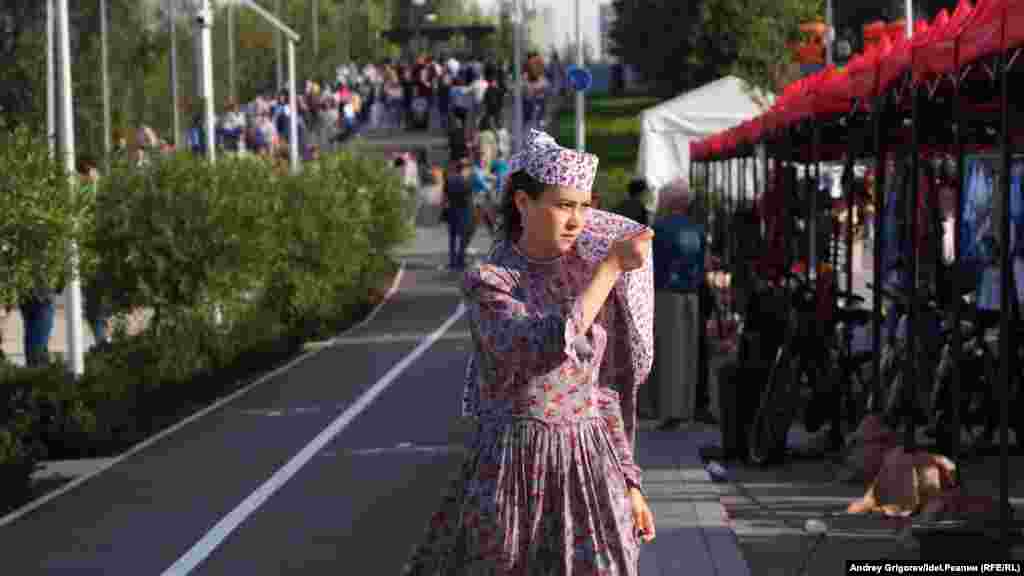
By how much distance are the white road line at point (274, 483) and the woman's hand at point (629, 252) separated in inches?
236

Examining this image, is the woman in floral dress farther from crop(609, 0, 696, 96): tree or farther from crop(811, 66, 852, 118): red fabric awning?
crop(609, 0, 696, 96): tree

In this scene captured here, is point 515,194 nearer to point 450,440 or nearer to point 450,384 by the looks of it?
point 450,440

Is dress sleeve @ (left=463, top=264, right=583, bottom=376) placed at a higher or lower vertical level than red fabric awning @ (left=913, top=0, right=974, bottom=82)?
lower

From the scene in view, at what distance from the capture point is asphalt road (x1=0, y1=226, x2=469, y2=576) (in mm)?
12062

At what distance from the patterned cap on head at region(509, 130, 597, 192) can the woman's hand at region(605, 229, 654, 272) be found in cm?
24

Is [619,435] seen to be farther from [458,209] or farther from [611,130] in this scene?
[611,130]

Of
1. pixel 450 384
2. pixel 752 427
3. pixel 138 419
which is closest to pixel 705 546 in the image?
pixel 752 427

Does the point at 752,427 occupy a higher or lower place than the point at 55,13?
lower

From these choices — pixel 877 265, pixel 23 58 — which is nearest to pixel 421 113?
pixel 23 58

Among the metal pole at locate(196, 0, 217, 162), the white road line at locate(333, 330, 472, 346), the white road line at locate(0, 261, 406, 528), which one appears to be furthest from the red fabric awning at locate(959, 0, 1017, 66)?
the metal pole at locate(196, 0, 217, 162)

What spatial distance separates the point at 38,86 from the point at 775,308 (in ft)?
140

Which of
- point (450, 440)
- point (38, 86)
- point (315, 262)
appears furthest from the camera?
point (38, 86)

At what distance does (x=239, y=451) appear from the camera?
17.7 meters

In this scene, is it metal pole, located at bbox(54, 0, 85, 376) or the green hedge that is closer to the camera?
the green hedge
